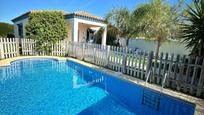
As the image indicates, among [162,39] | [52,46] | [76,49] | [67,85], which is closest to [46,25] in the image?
[52,46]

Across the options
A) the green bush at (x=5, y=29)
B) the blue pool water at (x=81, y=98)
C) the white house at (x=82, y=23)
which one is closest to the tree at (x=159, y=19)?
the white house at (x=82, y=23)

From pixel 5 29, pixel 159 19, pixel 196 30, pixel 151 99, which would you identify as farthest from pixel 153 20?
pixel 5 29

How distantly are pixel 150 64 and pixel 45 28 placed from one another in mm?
11112

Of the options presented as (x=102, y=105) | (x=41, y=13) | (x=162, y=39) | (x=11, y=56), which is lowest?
(x=102, y=105)

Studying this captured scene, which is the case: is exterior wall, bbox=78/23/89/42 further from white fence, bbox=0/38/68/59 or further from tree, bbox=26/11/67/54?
white fence, bbox=0/38/68/59

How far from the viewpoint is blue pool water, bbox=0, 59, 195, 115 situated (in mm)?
4574

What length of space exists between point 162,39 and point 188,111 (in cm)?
1271

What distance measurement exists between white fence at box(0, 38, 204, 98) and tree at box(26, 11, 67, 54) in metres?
1.88

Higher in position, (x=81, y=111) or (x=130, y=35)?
(x=130, y=35)

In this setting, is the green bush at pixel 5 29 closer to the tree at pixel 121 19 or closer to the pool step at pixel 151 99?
the tree at pixel 121 19

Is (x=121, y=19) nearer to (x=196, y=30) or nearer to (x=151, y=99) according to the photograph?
(x=196, y=30)

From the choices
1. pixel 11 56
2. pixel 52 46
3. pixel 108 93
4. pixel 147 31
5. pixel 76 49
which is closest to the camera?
pixel 108 93

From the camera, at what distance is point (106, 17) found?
21516 millimetres

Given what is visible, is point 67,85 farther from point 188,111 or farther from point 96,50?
point 188,111
